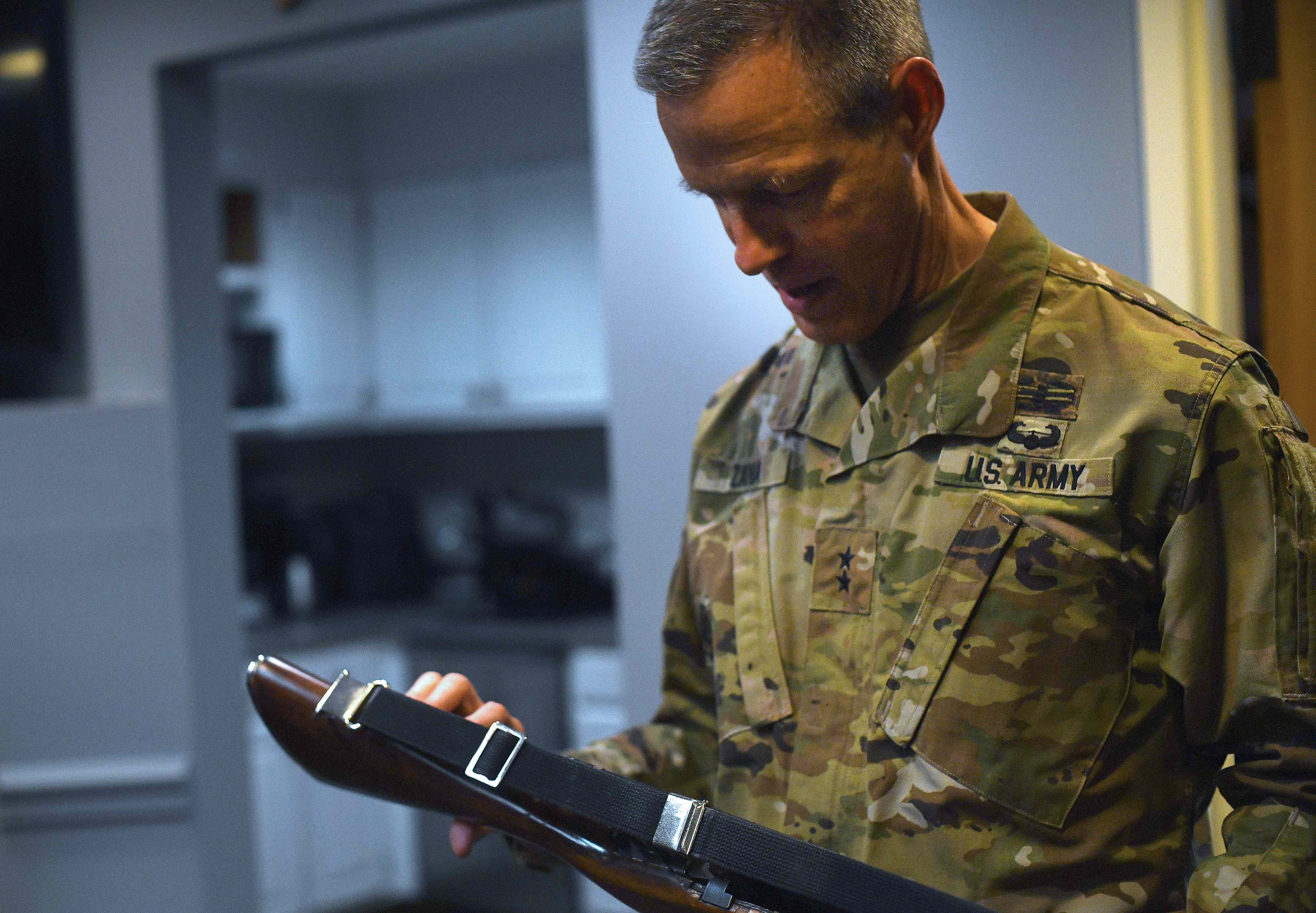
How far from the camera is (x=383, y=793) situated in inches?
38.8

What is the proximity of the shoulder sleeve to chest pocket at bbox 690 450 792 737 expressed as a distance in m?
0.32

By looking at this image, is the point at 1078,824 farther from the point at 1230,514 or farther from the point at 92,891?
the point at 92,891

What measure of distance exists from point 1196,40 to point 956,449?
600 millimetres

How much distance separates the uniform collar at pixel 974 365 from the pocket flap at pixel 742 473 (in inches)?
3.0

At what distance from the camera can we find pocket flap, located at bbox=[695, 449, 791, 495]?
1.01 metres

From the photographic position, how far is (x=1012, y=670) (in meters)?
0.81

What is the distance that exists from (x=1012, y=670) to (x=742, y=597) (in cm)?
25

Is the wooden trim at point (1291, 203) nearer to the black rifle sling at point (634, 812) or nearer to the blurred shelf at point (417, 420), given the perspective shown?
the black rifle sling at point (634, 812)

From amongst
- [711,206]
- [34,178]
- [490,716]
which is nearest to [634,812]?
[490,716]

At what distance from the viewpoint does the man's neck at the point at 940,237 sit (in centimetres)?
90

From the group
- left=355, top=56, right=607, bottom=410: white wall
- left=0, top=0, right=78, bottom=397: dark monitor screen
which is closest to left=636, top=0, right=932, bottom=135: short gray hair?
left=0, top=0, right=78, bottom=397: dark monitor screen

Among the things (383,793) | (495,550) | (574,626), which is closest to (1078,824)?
(383,793)

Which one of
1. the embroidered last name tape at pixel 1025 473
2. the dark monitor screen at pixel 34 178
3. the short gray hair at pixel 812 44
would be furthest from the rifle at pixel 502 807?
the dark monitor screen at pixel 34 178

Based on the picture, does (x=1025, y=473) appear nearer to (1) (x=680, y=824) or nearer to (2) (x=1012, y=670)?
(2) (x=1012, y=670)
